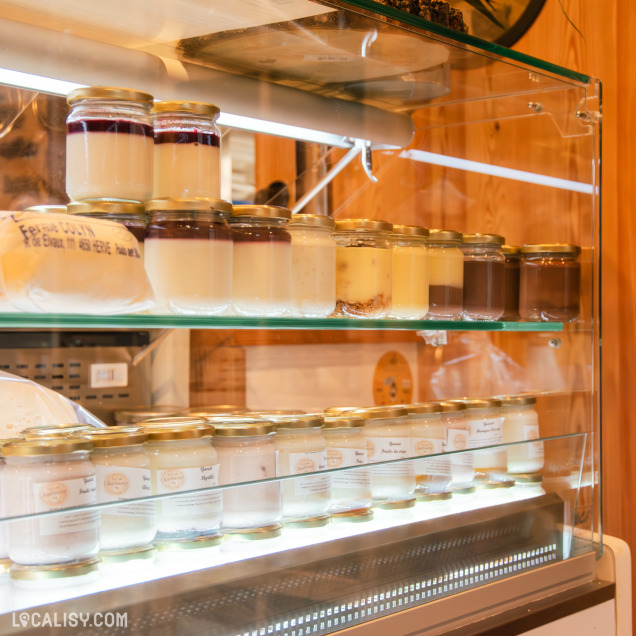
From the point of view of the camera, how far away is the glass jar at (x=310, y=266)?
1.15m

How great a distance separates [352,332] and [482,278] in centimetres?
57

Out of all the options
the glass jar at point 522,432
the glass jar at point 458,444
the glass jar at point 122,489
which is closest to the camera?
the glass jar at point 122,489

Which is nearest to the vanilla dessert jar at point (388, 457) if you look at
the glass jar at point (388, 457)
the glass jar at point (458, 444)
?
the glass jar at point (388, 457)

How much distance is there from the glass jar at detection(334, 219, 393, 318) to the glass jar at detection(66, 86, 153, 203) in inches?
14.0

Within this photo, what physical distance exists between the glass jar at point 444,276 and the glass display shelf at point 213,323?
0.05m

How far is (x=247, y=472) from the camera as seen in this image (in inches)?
40.7

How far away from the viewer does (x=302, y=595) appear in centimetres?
110

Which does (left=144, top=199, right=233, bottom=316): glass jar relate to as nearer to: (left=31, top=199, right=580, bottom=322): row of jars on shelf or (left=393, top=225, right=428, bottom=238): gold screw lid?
(left=31, top=199, right=580, bottom=322): row of jars on shelf

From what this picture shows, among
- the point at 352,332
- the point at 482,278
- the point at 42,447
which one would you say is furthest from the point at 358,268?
the point at 352,332

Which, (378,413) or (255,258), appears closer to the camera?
(255,258)

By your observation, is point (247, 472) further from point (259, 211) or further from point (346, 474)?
point (259, 211)

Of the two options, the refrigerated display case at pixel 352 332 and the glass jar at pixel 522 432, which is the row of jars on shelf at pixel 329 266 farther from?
the glass jar at pixel 522 432

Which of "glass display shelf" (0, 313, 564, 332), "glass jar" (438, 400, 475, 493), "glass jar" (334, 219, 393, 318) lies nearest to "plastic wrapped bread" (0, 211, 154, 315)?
"glass display shelf" (0, 313, 564, 332)

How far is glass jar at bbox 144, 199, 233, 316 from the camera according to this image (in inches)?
38.3
